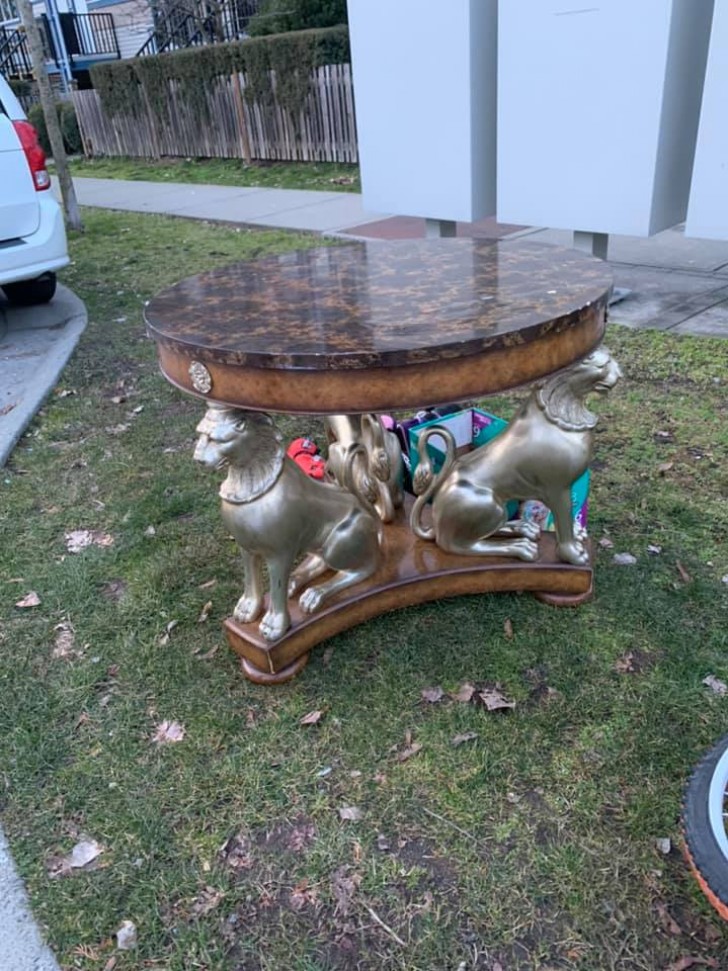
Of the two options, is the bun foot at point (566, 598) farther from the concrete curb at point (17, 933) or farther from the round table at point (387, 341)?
the concrete curb at point (17, 933)

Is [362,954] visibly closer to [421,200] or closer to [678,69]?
[678,69]

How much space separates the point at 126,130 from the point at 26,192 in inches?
465

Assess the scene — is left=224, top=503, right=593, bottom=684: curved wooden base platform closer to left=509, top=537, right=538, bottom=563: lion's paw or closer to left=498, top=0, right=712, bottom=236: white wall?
left=509, top=537, right=538, bottom=563: lion's paw

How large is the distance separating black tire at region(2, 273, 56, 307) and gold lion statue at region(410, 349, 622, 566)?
4394mm

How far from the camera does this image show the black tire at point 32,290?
18.9 feet

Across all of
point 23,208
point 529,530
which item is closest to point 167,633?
point 529,530

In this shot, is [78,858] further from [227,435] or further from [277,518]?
[227,435]

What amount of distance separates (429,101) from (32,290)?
10.4ft

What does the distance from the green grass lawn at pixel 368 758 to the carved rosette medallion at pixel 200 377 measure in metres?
0.92

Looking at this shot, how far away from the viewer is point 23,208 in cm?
496

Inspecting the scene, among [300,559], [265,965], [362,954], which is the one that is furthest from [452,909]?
[300,559]

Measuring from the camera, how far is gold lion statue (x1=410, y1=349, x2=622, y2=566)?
7.13ft

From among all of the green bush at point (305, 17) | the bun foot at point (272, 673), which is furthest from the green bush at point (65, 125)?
the bun foot at point (272, 673)

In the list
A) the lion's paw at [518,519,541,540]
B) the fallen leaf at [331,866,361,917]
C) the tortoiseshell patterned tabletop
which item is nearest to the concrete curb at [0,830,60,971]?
the fallen leaf at [331,866,361,917]
